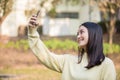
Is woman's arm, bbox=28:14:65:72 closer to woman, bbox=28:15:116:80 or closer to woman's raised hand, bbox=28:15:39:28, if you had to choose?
woman, bbox=28:15:116:80

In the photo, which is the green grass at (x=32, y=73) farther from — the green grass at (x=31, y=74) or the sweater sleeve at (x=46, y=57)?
the sweater sleeve at (x=46, y=57)

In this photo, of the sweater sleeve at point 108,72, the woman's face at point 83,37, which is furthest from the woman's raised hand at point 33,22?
the sweater sleeve at point 108,72

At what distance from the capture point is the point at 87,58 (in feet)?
13.7

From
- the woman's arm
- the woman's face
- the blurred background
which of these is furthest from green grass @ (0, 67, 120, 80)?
the woman's face

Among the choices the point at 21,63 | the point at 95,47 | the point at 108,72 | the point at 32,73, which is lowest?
the point at 21,63

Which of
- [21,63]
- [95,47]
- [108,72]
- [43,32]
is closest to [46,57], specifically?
[95,47]

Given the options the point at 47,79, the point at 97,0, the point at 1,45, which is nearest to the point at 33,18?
the point at 47,79

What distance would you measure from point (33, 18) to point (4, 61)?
48.4 ft

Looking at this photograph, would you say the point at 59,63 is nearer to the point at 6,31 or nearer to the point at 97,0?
the point at 97,0

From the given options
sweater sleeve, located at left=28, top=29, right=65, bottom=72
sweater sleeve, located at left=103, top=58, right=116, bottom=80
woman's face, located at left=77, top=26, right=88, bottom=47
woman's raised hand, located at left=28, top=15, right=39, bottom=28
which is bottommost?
sweater sleeve, located at left=103, top=58, right=116, bottom=80

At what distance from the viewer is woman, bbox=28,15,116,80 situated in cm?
409

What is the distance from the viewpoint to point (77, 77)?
4.12 metres

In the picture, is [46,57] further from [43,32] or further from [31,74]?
[43,32]

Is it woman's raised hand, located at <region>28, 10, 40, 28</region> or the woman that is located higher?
woman's raised hand, located at <region>28, 10, 40, 28</region>
